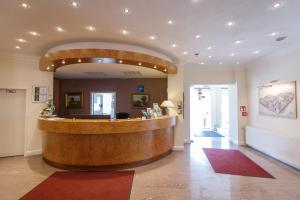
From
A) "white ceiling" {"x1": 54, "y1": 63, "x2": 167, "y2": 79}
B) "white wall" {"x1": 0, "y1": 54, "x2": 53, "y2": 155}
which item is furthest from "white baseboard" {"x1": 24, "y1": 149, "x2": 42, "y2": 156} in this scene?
"white ceiling" {"x1": 54, "y1": 63, "x2": 167, "y2": 79}

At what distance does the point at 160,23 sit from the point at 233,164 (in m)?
4.04

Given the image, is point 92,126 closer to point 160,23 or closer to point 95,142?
point 95,142

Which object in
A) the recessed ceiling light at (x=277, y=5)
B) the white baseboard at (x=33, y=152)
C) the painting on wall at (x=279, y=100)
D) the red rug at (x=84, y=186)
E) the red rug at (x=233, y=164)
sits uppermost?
the recessed ceiling light at (x=277, y=5)

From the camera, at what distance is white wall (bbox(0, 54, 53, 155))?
5.13m

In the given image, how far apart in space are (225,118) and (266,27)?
7.93 metres

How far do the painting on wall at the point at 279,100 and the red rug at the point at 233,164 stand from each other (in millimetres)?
1661

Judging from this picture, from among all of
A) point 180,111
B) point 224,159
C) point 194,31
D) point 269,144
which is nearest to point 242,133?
point 269,144

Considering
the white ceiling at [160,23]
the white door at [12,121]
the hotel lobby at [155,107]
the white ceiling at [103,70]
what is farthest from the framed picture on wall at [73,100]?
the white ceiling at [160,23]

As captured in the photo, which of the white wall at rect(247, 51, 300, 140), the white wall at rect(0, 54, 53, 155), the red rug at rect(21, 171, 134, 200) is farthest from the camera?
the white wall at rect(0, 54, 53, 155)

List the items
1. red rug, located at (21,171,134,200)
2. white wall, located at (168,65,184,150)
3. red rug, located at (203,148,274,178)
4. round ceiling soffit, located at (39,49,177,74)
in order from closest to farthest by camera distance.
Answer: red rug, located at (21,171,134,200) → red rug, located at (203,148,274,178) → round ceiling soffit, located at (39,49,177,74) → white wall, located at (168,65,184,150)

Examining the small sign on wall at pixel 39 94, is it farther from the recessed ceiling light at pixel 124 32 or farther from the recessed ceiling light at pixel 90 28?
the recessed ceiling light at pixel 124 32

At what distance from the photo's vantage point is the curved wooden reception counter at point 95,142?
155 inches

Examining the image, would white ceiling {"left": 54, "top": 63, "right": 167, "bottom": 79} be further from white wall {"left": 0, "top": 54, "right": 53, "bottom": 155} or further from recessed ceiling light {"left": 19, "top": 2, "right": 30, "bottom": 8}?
recessed ceiling light {"left": 19, "top": 2, "right": 30, "bottom": 8}

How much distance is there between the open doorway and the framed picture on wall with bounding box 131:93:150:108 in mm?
3877
